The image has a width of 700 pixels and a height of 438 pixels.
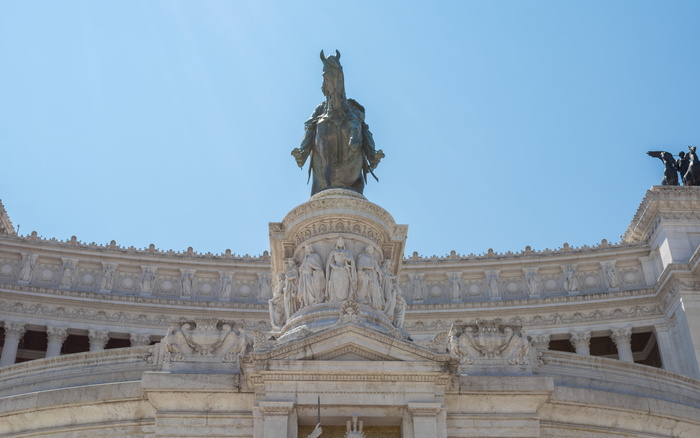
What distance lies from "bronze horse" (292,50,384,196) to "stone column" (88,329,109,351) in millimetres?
26304

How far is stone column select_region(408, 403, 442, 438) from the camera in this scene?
53.0 feet

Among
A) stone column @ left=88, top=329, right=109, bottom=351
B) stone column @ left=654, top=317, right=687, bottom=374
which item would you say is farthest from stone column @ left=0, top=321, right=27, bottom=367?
stone column @ left=654, top=317, right=687, bottom=374

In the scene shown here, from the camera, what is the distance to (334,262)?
23.0 metres

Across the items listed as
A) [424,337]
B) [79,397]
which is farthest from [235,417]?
[424,337]

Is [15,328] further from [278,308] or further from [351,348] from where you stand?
[351,348]

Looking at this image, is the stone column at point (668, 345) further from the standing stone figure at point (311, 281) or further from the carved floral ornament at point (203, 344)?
the carved floral ornament at point (203, 344)

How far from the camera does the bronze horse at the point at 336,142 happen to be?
2658 centimetres

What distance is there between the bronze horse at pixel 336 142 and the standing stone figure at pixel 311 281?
3.71 m

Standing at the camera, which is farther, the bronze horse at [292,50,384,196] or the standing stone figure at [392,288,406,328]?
the bronze horse at [292,50,384,196]

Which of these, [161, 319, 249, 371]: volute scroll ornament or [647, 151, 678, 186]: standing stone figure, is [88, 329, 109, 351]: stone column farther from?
[647, 151, 678, 186]: standing stone figure

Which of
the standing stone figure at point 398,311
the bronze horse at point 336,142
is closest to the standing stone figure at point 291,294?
the standing stone figure at point 398,311

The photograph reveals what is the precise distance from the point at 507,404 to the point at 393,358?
237 centimetres

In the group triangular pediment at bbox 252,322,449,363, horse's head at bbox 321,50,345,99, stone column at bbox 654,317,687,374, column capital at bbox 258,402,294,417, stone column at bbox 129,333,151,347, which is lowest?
column capital at bbox 258,402,294,417

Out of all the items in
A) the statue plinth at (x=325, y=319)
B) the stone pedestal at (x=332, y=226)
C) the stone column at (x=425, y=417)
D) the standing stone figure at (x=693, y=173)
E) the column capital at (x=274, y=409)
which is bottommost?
the stone column at (x=425, y=417)
